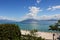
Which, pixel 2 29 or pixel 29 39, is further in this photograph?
pixel 29 39

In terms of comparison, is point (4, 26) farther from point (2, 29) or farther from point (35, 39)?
point (35, 39)

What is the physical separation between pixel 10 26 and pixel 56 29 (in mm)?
33124

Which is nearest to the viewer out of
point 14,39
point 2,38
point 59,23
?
point 2,38

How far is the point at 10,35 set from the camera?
55.8 feet

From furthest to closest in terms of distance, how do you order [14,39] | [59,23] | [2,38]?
[59,23] → [14,39] → [2,38]

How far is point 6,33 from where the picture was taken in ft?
54.7

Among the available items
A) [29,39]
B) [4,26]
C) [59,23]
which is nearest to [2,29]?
[4,26]

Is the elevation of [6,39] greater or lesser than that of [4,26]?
lesser

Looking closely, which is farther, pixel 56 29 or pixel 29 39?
pixel 56 29

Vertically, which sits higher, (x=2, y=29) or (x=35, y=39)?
(x=2, y=29)

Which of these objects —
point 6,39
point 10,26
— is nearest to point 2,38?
point 6,39

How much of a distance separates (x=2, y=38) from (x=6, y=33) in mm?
630

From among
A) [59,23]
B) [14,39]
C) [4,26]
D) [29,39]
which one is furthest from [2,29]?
[59,23]

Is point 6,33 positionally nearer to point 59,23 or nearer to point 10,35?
point 10,35
